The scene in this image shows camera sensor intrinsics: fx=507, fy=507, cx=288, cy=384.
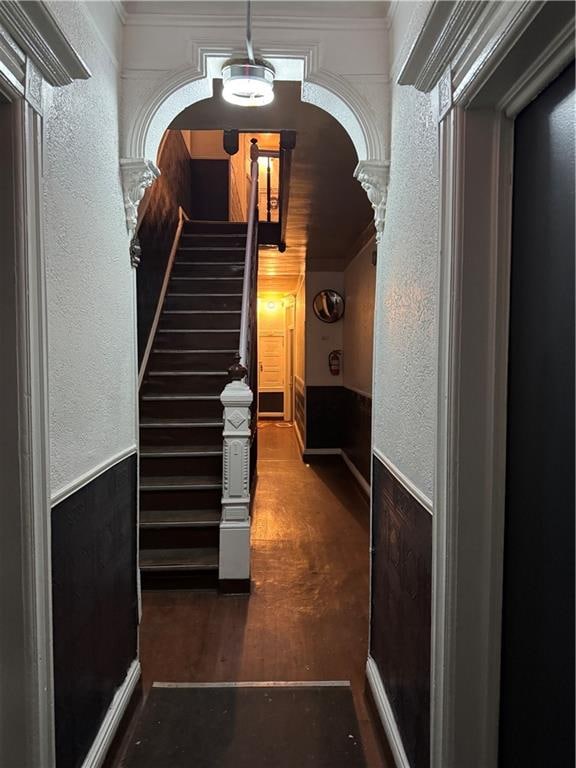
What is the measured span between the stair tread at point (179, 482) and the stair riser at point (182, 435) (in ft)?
1.02

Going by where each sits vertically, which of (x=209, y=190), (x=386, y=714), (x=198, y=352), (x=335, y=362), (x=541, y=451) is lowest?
(x=386, y=714)

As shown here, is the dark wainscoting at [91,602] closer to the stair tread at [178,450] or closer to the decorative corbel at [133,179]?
the decorative corbel at [133,179]

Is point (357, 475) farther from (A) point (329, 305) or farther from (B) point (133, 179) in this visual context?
(B) point (133, 179)

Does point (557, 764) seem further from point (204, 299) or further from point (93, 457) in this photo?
point (204, 299)

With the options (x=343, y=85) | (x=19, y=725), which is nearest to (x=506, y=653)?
(x=19, y=725)

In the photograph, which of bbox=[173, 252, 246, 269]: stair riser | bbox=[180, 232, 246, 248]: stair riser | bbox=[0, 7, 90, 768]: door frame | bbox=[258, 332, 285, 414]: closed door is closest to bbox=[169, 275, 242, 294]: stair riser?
bbox=[173, 252, 246, 269]: stair riser

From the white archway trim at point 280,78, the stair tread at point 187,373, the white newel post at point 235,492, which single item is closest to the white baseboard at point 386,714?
the white newel post at point 235,492

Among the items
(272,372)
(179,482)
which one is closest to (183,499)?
(179,482)

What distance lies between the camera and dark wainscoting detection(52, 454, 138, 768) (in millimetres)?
1358

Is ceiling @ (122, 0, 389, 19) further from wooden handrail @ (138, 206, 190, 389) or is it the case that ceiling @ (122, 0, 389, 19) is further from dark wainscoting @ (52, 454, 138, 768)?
wooden handrail @ (138, 206, 190, 389)

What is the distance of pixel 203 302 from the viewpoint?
5.19 m

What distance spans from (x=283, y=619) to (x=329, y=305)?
474cm

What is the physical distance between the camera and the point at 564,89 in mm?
919

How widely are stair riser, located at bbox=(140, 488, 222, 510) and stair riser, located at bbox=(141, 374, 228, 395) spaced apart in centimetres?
103
